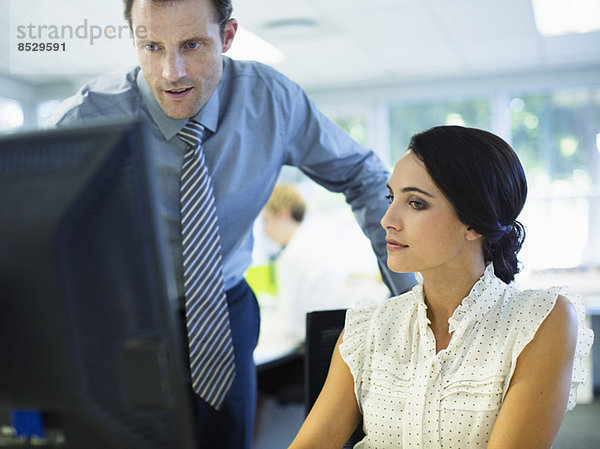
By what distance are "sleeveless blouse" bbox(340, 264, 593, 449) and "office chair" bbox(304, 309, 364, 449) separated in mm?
58

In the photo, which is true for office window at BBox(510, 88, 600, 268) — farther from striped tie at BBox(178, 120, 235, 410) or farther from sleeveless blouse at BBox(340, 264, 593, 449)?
striped tie at BBox(178, 120, 235, 410)

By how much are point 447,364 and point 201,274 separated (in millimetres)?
556

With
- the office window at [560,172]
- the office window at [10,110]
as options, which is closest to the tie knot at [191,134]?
the office window at [10,110]

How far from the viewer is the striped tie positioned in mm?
1403

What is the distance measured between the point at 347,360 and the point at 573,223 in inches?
196

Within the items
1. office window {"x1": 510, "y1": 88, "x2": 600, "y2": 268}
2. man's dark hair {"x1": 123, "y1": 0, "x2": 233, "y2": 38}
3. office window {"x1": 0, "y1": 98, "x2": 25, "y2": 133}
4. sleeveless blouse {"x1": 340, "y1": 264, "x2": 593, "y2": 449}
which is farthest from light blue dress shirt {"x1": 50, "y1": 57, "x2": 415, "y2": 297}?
office window {"x1": 510, "y1": 88, "x2": 600, "y2": 268}

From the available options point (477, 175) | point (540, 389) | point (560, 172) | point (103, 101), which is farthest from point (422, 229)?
point (560, 172)

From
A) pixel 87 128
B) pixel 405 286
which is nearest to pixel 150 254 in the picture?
pixel 87 128

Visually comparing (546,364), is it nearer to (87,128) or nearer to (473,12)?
(87,128)

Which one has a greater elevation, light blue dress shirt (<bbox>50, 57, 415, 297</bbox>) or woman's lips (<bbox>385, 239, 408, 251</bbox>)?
light blue dress shirt (<bbox>50, 57, 415, 297</bbox>)

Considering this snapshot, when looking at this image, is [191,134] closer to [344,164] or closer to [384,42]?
[344,164]

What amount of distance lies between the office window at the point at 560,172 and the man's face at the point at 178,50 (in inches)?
195

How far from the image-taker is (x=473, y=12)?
13.6 feet

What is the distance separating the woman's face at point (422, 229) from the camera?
1461 millimetres
